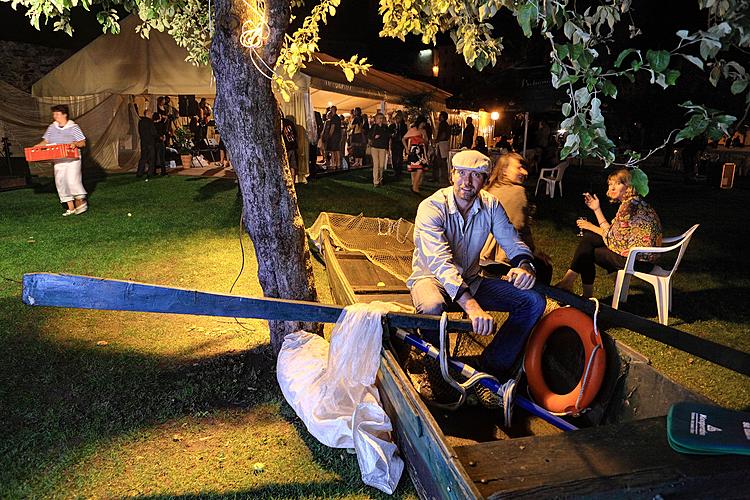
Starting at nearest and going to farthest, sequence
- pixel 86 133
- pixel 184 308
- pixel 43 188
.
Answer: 1. pixel 184 308
2. pixel 43 188
3. pixel 86 133

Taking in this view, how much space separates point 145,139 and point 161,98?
3.26m

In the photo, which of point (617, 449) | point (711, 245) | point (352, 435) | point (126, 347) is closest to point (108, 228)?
point (126, 347)

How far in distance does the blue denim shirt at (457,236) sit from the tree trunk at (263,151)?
45.6 inches

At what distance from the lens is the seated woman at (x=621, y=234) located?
5.73 metres

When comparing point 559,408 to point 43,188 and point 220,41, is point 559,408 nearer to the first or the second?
point 220,41

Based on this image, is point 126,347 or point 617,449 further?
point 126,347

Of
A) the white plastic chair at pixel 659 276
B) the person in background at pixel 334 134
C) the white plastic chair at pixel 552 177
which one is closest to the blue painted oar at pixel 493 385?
the white plastic chair at pixel 659 276

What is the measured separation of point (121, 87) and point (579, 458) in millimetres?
16461

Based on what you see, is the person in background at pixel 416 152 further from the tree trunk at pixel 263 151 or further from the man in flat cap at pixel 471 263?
the man in flat cap at pixel 471 263

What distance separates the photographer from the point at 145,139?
15.9 meters

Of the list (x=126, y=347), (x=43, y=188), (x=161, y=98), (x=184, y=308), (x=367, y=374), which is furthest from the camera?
(x=161, y=98)

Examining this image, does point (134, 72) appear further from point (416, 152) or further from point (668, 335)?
point (668, 335)

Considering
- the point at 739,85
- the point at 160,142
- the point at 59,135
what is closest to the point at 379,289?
the point at 739,85

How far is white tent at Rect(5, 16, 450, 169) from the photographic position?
14852 mm
